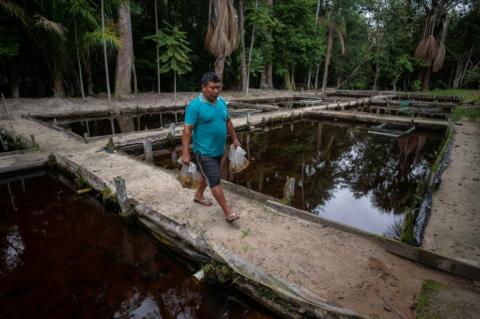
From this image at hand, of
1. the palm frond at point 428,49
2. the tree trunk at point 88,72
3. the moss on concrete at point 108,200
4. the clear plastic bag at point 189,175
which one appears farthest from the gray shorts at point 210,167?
the palm frond at point 428,49

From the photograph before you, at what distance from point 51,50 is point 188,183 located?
1186 cm

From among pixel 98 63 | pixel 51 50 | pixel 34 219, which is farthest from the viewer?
pixel 98 63

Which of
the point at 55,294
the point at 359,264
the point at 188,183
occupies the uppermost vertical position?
the point at 188,183

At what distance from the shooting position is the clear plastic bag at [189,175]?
342 centimetres

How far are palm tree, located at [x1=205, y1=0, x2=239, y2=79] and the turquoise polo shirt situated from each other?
12.1 m

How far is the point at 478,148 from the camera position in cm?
761

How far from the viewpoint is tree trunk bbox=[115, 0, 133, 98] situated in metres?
13.9

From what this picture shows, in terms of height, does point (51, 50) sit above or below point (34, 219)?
above

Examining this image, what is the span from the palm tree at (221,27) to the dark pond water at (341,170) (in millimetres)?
5979

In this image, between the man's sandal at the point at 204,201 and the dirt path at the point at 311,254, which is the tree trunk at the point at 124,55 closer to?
the dirt path at the point at 311,254

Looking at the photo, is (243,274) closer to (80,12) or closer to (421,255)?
(421,255)

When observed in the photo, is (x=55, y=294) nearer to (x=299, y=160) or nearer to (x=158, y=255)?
(x=158, y=255)

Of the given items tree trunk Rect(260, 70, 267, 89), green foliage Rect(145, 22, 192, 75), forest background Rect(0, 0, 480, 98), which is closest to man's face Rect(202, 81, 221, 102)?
forest background Rect(0, 0, 480, 98)

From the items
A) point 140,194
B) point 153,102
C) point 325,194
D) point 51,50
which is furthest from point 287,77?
point 140,194
